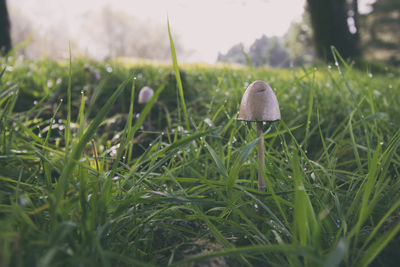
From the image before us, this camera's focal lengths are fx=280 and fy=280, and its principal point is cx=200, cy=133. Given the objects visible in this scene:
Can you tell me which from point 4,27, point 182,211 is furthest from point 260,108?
point 4,27

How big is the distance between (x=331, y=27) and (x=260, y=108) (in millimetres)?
9442

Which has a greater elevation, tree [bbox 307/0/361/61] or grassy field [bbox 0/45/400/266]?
tree [bbox 307/0/361/61]

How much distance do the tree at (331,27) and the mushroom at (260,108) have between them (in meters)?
8.83

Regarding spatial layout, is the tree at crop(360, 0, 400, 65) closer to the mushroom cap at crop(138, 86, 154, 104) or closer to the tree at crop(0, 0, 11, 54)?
the tree at crop(0, 0, 11, 54)

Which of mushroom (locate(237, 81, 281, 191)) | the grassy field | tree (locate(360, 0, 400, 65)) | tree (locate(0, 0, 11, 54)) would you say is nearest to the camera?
the grassy field

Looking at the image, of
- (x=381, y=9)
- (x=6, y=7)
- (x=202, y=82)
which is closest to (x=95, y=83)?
(x=202, y=82)

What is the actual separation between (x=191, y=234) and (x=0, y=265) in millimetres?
586

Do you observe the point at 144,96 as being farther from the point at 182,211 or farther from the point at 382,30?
the point at 382,30

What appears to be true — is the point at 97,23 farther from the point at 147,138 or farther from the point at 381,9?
the point at 147,138

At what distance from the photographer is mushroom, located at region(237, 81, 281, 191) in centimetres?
94

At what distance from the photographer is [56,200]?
0.65 metres

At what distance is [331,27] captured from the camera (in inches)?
349

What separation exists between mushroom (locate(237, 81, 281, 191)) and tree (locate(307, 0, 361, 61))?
29.0ft

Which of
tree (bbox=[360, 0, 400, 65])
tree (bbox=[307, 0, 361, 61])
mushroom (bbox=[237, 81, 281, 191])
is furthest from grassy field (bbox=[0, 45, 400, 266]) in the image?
tree (bbox=[360, 0, 400, 65])
